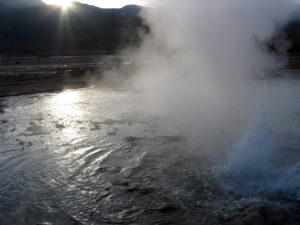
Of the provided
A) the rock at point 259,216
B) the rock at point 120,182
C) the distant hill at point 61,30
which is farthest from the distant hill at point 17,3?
the rock at point 259,216

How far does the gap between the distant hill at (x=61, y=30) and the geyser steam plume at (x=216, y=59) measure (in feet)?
212

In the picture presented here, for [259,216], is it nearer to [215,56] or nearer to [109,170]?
[109,170]

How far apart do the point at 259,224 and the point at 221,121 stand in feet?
21.1

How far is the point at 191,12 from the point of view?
10.5 meters

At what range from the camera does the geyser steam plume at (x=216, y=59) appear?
8844 mm

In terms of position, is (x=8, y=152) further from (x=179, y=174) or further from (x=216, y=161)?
(x=216, y=161)

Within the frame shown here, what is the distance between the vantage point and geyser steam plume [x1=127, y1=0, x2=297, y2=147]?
29.6 feet

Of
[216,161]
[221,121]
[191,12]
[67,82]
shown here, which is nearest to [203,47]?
[191,12]

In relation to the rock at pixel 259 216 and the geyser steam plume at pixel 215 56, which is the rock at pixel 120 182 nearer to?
the rock at pixel 259 216

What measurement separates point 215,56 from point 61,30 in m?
100

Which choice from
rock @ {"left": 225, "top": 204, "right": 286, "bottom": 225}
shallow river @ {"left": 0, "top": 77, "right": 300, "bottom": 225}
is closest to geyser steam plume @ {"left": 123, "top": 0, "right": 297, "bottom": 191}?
shallow river @ {"left": 0, "top": 77, "right": 300, "bottom": 225}

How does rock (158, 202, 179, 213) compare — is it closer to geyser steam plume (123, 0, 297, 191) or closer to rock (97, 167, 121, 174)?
rock (97, 167, 121, 174)

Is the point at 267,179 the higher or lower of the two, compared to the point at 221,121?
lower

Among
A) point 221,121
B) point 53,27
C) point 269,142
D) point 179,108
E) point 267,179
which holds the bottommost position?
point 267,179
